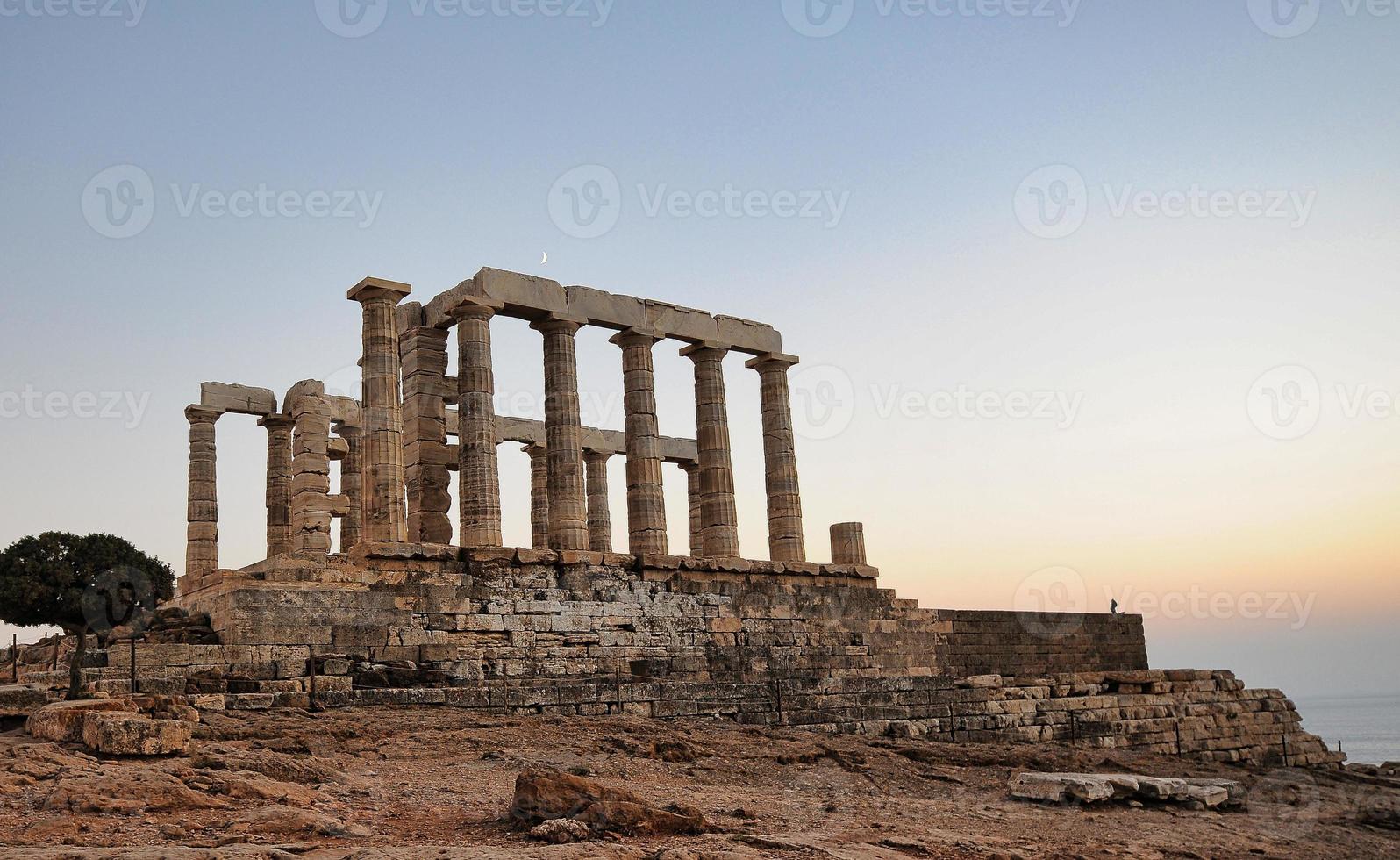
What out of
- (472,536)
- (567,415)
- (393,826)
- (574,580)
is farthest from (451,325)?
(393,826)

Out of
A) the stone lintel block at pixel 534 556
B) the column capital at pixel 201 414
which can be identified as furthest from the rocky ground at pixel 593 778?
the column capital at pixel 201 414

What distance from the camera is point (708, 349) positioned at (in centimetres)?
3281

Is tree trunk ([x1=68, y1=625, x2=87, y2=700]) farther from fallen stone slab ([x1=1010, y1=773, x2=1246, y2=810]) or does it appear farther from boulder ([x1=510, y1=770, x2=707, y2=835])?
fallen stone slab ([x1=1010, y1=773, x2=1246, y2=810])

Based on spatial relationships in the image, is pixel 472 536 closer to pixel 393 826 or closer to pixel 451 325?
pixel 451 325

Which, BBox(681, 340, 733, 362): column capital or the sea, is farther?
the sea

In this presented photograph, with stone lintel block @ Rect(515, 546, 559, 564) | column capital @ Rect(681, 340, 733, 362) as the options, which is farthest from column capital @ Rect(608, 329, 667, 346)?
stone lintel block @ Rect(515, 546, 559, 564)

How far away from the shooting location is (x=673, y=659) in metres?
24.9

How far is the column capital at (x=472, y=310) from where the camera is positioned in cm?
2805

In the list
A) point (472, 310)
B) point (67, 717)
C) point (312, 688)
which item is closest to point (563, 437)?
point (472, 310)

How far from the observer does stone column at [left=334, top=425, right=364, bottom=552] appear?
35844 mm

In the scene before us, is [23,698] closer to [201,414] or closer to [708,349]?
[201,414]

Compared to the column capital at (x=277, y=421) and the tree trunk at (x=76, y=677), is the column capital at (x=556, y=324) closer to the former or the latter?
the column capital at (x=277, y=421)

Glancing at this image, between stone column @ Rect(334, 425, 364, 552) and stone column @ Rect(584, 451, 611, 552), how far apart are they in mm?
6650

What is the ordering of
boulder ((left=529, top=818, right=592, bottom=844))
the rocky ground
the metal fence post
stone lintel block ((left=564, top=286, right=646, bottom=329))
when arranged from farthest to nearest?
stone lintel block ((left=564, top=286, right=646, bottom=329)) < the metal fence post < boulder ((left=529, top=818, right=592, bottom=844)) < the rocky ground
